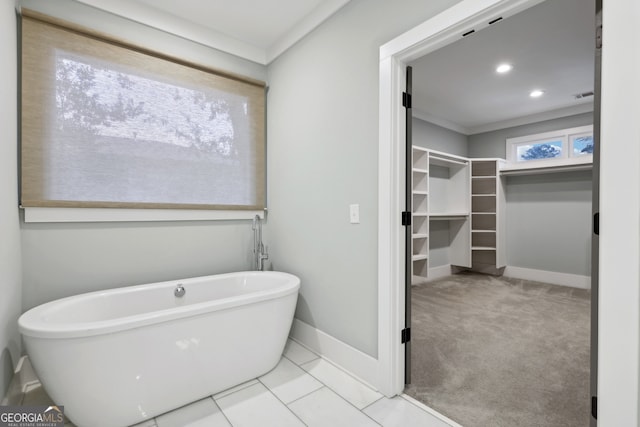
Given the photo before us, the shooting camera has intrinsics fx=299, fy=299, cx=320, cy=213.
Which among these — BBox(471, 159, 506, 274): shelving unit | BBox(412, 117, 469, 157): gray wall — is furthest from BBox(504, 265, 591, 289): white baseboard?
BBox(412, 117, 469, 157): gray wall

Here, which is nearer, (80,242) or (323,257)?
(80,242)

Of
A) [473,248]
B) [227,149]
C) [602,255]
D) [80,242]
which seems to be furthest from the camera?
[473,248]

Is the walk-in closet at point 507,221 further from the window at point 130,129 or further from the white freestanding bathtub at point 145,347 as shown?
the window at point 130,129

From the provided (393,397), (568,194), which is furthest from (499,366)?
(568,194)

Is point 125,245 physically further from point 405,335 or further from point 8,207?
point 405,335

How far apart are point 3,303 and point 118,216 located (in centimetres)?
79

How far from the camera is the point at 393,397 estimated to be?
1.77 metres

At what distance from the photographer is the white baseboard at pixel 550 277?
428 centimetres

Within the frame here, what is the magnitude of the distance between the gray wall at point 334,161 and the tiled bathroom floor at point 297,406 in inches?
11.3

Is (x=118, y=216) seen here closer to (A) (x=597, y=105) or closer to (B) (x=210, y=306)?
(B) (x=210, y=306)

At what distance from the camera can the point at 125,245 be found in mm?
2201

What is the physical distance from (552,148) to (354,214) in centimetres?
443

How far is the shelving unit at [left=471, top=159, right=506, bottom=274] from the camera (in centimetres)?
488

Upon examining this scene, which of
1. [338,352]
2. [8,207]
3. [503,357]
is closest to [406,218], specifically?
[338,352]
